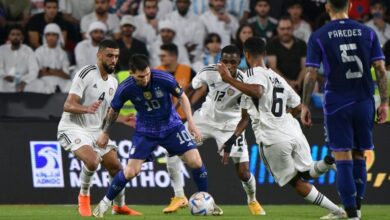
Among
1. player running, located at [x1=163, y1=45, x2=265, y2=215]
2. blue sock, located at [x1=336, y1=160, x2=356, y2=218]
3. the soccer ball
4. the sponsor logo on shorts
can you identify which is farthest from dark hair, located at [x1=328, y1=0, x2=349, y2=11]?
the sponsor logo on shorts

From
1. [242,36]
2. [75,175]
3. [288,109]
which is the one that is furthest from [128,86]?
[242,36]

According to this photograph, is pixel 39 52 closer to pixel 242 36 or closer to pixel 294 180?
pixel 242 36

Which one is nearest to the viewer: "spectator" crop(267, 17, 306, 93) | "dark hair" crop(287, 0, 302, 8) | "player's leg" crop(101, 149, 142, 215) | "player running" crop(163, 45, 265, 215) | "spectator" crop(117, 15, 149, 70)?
"player's leg" crop(101, 149, 142, 215)

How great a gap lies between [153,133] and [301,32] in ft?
24.3

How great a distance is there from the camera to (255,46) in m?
12.7

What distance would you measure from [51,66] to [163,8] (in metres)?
2.66

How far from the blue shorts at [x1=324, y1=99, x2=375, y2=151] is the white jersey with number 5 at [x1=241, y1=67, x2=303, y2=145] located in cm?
202

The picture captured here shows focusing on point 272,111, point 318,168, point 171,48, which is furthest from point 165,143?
point 171,48

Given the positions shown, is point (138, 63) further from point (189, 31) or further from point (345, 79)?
point (189, 31)

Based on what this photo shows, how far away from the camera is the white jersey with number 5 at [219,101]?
14773 mm

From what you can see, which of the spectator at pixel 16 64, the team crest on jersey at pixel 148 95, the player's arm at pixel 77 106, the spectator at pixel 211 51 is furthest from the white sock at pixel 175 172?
the spectator at pixel 16 64

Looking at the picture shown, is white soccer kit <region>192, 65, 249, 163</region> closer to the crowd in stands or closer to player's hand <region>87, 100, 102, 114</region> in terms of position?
player's hand <region>87, 100, 102, 114</region>

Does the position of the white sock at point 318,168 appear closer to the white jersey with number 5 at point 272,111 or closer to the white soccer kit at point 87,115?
the white jersey with number 5 at point 272,111

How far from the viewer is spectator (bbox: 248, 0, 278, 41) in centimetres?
1973
